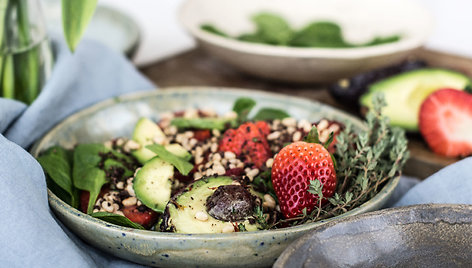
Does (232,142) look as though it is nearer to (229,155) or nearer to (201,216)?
(229,155)

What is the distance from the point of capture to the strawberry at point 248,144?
0.73m

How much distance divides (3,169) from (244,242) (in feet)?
0.98

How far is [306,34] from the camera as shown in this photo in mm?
1217

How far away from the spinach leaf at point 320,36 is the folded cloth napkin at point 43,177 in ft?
1.25

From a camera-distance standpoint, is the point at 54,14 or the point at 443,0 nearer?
the point at 54,14

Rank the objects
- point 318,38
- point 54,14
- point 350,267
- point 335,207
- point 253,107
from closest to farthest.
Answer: point 350,267 → point 335,207 → point 253,107 → point 318,38 → point 54,14

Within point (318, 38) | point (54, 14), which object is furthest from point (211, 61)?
point (54, 14)

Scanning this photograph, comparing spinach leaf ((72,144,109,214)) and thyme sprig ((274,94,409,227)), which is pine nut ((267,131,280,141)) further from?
spinach leaf ((72,144,109,214))

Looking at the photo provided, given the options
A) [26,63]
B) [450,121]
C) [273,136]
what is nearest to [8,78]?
[26,63]

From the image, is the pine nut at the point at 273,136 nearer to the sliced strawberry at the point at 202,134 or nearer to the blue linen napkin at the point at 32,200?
the sliced strawberry at the point at 202,134

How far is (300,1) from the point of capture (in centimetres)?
137

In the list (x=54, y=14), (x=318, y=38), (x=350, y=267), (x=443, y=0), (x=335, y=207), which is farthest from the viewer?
(x=443, y=0)

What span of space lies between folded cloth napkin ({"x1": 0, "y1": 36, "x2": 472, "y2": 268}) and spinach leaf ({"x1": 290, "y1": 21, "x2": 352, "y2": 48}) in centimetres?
38

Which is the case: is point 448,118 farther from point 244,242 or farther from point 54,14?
point 54,14
